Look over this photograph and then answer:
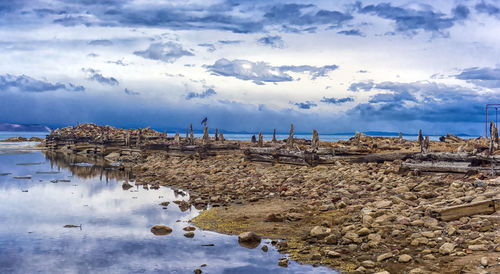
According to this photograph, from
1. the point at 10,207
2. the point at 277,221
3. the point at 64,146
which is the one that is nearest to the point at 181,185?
the point at 10,207

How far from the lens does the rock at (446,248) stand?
846 centimetres

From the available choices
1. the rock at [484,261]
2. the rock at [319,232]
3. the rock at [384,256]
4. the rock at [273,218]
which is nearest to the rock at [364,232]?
the rock at [319,232]

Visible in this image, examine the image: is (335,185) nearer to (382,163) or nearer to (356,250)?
(382,163)

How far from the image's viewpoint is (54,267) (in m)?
9.58

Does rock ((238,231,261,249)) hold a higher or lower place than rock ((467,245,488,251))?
lower

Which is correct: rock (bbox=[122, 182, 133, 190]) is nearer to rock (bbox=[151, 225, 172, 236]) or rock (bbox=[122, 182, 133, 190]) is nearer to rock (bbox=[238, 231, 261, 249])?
rock (bbox=[151, 225, 172, 236])

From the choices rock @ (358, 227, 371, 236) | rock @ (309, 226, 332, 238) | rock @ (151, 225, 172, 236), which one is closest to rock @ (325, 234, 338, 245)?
rock @ (309, 226, 332, 238)

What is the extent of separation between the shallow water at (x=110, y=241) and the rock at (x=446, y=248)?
2.45 m

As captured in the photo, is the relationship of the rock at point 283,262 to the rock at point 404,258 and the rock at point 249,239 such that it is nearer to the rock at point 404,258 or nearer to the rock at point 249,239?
the rock at point 249,239

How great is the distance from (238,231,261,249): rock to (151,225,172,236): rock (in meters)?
2.55

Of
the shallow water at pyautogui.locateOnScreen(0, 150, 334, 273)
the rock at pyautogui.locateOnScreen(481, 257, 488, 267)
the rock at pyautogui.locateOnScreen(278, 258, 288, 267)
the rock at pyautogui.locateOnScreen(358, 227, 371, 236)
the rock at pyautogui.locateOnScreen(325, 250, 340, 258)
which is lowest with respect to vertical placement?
the shallow water at pyautogui.locateOnScreen(0, 150, 334, 273)

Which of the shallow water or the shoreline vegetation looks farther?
the shallow water

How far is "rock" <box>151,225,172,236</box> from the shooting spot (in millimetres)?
12270

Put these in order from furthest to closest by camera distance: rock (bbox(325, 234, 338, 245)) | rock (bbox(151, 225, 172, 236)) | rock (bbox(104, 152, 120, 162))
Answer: rock (bbox(104, 152, 120, 162))
rock (bbox(151, 225, 172, 236))
rock (bbox(325, 234, 338, 245))
